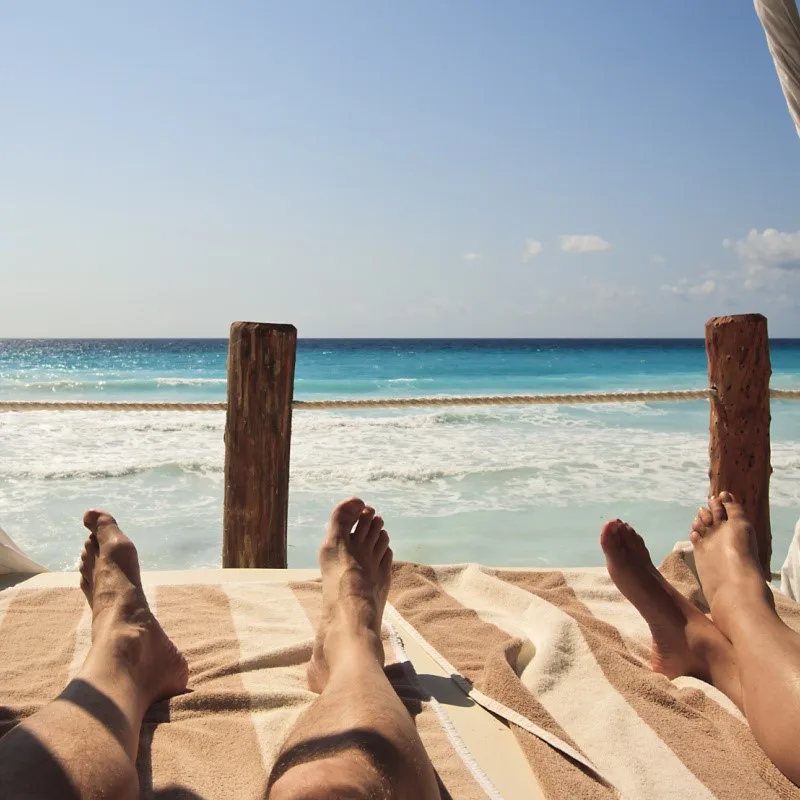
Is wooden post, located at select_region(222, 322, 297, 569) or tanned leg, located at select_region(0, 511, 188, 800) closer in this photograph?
tanned leg, located at select_region(0, 511, 188, 800)

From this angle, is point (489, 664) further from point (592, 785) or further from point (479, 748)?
point (592, 785)

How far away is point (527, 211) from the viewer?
16.5 m

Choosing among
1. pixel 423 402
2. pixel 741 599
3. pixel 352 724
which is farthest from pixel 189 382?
pixel 352 724

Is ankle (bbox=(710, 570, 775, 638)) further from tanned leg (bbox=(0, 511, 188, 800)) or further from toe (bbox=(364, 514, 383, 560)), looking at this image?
tanned leg (bbox=(0, 511, 188, 800))

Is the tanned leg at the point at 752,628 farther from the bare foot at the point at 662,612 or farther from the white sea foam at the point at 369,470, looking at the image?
the white sea foam at the point at 369,470

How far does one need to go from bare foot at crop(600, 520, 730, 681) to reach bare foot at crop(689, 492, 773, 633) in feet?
0.17

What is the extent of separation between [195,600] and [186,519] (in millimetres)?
3927

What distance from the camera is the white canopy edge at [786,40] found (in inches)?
78.5

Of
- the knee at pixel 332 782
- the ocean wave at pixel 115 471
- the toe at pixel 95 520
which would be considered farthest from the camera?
the ocean wave at pixel 115 471

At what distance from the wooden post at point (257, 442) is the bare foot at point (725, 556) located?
133 centimetres

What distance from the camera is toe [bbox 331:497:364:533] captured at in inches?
64.5

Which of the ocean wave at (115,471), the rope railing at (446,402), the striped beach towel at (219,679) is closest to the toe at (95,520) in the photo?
the striped beach towel at (219,679)

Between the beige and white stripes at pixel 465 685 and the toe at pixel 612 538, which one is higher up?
the toe at pixel 612 538

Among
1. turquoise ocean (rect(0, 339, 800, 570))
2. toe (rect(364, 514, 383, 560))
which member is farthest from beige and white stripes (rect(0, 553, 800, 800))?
turquoise ocean (rect(0, 339, 800, 570))
